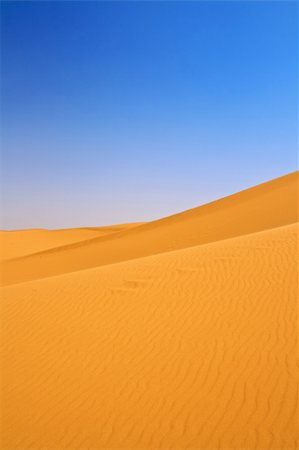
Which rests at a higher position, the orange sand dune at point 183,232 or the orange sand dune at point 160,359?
the orange sand dune at point 183,232

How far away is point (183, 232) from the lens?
2544 cm

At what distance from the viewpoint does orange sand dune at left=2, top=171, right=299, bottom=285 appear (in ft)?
67.8

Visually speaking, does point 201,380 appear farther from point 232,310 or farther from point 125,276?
point 125,276

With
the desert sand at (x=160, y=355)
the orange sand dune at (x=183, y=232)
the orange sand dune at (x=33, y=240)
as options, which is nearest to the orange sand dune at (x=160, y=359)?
the desert sand at (x=160, y=355)

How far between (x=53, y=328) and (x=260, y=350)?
168 inches

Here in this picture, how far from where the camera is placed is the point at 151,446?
419 centimetres

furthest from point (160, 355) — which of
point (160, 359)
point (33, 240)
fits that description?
point (33, 240)

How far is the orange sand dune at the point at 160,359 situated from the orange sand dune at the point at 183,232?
1031cm

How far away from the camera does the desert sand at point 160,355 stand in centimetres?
441

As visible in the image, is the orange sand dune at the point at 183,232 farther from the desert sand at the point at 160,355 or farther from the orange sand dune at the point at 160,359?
the orange sand dune at the point at 160,359

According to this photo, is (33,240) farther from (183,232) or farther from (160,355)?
(160,355)

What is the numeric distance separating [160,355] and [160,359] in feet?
0.36

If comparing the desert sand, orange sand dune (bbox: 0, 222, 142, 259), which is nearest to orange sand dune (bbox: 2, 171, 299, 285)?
the desert sand

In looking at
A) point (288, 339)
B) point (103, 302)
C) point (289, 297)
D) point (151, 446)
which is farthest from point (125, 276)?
point (151, 446)
